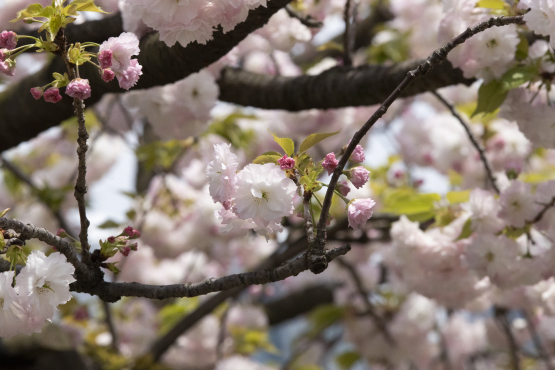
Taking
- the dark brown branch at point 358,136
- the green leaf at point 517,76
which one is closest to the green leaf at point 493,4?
the green leaf at point 517,76

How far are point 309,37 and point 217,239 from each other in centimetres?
138

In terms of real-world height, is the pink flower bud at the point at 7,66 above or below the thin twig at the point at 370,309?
below

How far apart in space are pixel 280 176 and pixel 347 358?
7.48 ft

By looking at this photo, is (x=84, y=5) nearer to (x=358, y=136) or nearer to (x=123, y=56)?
(x=123, y=56)

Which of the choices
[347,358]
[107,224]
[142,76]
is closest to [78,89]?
[142,76]

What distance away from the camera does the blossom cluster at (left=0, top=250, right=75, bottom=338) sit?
2.45 feet

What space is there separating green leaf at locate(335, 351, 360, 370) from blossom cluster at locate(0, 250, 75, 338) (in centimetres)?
225

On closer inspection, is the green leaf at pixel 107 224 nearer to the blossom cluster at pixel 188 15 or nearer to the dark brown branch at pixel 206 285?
the dark brown branch at pixel 206 285

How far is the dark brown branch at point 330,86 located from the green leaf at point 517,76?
114mm

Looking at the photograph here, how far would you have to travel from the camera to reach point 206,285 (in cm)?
79

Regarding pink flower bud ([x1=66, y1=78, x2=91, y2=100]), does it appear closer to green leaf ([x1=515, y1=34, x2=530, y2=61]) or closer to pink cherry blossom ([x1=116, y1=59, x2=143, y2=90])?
pink cherry blossom ([x1=116, y1=59, x2=143, y2=90])

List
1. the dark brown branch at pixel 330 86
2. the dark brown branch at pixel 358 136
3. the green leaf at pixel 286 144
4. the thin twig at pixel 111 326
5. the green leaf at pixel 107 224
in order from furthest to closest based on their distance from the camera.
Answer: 1. the thin twig at pixel 111 326
2. the green leaf at pixel 107 224
3. the dark brown branch at pixel 330 86
4. the green leaf at pixel 286 144
5. the dark brown branch at pixel 358 136

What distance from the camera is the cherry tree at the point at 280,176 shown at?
77cm

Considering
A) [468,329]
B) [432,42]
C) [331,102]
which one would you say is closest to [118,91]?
[331,102]
